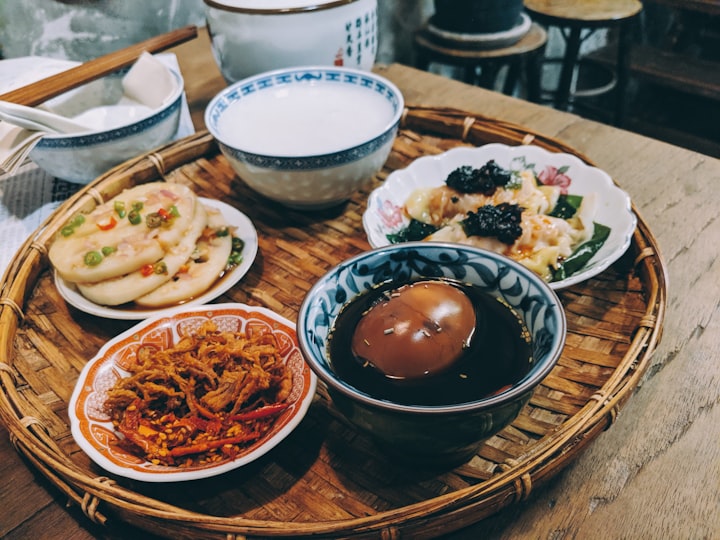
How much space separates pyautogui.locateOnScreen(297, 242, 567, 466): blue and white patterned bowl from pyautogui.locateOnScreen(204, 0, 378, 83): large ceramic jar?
1.12 metres

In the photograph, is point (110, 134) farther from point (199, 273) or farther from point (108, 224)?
point (199, 273)

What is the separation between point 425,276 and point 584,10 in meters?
3.49

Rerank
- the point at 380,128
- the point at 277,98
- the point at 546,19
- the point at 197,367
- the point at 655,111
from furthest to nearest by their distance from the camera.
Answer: the point at 655,111
the point at 546,19
the point at 277,98
the point at 380,128
the point at 197,367

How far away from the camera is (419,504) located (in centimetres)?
90

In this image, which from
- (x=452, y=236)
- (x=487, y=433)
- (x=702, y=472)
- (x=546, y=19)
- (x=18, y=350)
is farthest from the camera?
(x=546, y=19)

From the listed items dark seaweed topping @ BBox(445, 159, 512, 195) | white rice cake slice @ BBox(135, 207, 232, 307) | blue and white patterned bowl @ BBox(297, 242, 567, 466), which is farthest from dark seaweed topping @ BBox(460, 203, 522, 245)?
white rice cake slice @ BBox(135, 207, 232, 307)

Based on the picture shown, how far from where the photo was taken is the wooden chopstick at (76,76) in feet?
6.01

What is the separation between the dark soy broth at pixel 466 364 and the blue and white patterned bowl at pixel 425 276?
23 millimetres

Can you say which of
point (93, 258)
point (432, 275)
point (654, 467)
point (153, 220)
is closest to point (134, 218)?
point (153, 220)

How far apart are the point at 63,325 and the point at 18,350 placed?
0.38ft

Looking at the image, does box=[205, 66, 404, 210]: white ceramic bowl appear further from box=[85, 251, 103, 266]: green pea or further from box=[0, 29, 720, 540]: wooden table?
box=[0, 29, 720, 540]: wooden table

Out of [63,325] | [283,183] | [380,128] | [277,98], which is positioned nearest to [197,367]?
[63,325]

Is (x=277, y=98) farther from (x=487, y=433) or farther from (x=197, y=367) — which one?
(x=487, y=433)

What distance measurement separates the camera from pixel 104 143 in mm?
1796
